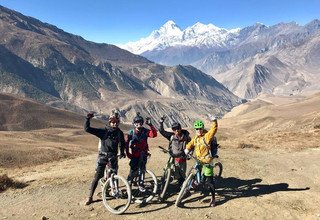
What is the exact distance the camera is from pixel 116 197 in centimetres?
1241

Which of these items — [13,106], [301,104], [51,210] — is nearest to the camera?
[51,210]

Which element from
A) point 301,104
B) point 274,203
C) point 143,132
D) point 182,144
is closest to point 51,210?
point 143,132

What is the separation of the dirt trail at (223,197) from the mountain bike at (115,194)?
0.77 ft

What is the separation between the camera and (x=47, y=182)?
16.7 metres

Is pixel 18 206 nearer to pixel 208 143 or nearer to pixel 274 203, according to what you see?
pixel 208 143

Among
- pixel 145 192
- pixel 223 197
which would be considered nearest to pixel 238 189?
pixel 223 197

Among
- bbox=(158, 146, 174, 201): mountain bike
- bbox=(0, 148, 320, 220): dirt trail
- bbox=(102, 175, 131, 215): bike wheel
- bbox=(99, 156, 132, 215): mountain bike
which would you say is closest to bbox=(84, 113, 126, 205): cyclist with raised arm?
bbox=(99, 156, 132, 215): mountain bike

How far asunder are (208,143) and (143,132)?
2.12 metres

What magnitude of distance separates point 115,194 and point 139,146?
5.59ft

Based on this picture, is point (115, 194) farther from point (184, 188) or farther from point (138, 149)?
point (184, 188)

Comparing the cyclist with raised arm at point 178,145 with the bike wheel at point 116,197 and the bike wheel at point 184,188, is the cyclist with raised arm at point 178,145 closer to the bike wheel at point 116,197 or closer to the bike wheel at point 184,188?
the bike wheel at point 184,188

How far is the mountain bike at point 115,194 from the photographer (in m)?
11.8

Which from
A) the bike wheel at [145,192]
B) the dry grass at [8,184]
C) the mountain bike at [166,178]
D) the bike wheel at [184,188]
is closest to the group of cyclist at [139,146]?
the mountain bike at [166,178]

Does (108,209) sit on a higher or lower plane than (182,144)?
lower
